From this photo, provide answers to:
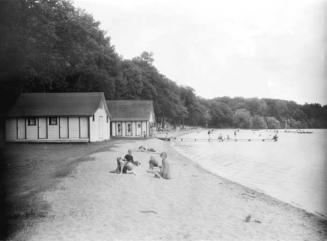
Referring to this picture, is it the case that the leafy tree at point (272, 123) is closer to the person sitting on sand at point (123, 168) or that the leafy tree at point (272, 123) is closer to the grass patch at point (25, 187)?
the grass patch at point (25, 187)

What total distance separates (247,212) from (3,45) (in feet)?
42.5

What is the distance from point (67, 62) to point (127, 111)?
1532cm

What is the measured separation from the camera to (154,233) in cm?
823

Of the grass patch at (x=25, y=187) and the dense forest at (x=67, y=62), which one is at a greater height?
the dense forest at (x=67, y=62)

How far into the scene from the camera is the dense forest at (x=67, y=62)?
1872 centimetres

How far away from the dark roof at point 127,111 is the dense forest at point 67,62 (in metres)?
3.48

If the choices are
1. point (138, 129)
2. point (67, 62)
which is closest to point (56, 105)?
point (67, 62)

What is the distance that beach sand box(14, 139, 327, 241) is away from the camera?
8.25 metres

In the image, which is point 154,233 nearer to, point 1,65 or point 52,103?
point 1,65

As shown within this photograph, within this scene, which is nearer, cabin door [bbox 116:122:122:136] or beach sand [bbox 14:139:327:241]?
beach sand [bbox 14:139:327:241]

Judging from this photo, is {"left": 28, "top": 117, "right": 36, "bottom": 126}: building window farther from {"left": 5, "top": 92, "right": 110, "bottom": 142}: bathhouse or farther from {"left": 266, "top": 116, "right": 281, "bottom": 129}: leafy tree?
{"left": 266, "top": 116, "right": 281, "bottom": 129}: leafy tree

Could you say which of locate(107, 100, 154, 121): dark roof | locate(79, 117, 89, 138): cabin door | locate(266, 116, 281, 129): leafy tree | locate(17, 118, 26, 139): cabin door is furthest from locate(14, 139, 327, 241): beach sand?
locate(266, 116, 281, 129): leafy tree

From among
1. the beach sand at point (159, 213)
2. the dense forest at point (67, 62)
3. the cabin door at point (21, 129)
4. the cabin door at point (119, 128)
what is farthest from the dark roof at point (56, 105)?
the beach sand at point (159, 213)

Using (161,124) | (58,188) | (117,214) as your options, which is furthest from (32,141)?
(161,124)
